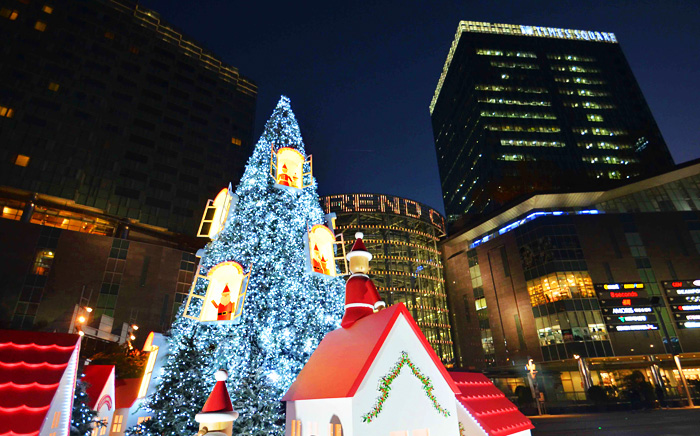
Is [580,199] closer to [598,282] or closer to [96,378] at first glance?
[598,282]

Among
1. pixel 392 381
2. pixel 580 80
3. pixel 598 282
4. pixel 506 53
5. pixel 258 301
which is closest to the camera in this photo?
pixel 392 381

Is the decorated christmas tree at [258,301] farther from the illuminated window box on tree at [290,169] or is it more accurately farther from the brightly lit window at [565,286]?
→ the brightly lit window at [565,286]

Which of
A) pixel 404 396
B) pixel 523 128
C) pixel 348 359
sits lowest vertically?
pixel 404 396

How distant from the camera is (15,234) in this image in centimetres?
3566

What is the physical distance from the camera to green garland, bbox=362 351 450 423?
610cm

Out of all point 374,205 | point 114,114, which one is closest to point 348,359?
point 114,114

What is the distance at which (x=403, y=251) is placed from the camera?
6512 cm

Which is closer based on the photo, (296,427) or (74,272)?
(296,427)

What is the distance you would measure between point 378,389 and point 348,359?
90 cm

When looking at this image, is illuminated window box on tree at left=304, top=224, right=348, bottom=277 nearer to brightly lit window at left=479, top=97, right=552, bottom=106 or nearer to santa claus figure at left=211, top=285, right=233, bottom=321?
santa claus figure at left=211, top=285, right=233, bottom=321

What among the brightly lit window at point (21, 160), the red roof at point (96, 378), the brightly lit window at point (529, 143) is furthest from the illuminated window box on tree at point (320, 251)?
the brightly lit window at point (529, 143)

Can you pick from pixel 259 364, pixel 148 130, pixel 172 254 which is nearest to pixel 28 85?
pixel 148 130

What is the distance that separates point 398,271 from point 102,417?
53354 mm

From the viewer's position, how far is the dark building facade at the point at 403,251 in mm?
62219
